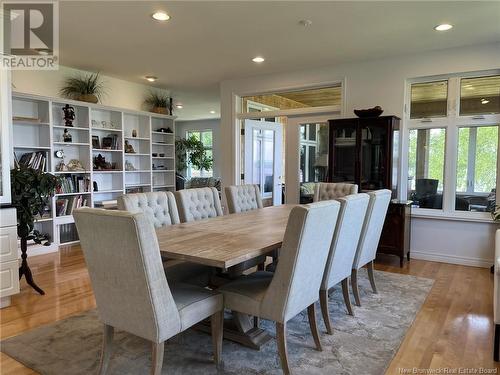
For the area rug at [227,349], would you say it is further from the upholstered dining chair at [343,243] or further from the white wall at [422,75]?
the white wall at [422,75]

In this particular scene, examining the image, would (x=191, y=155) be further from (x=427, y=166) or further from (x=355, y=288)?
(x=355, y=288)

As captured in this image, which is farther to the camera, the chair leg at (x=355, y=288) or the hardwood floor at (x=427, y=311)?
the chair leg at (x=355, y=288)

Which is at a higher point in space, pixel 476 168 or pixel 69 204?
pixel 476 168

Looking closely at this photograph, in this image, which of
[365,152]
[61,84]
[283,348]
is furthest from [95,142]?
[283,348]

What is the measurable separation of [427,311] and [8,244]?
11.9ft

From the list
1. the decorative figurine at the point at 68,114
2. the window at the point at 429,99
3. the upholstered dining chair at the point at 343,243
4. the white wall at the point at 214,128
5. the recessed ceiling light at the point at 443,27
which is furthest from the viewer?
the white wall at the point at 214,128

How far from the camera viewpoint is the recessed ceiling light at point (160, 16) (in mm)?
3383

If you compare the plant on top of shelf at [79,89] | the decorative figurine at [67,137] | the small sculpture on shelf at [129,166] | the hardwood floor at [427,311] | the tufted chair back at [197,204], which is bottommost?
the hardwood floor at [427,311]

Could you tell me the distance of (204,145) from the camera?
37.8 feet

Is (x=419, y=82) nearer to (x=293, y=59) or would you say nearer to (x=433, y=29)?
(x=433, y=29)

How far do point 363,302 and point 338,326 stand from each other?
59cm

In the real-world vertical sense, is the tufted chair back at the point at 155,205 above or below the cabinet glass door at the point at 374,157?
A: below

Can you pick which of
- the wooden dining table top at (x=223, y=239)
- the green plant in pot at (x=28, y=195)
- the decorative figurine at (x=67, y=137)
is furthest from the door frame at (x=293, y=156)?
the green plant in pot at (x=28, y=195)

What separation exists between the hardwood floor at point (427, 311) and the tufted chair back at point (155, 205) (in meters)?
1.01
